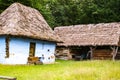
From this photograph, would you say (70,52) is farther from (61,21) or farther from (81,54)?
(61,21)

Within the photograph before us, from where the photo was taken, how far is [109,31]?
3641cm

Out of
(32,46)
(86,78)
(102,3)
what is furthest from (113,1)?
(86,78)

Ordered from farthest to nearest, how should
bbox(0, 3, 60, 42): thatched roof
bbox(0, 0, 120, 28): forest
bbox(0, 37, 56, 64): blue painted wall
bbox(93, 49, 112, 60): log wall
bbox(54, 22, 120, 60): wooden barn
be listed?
bbox(0, 0, 120, 28): forest
bbox(93, 49, 112, 60): log wall
bbox(54, 22, 120, 60): wooden barn
bbox(0, 37, 56, 64): blue painted wall
bbox(0, 3, 60, 42): thatched roof

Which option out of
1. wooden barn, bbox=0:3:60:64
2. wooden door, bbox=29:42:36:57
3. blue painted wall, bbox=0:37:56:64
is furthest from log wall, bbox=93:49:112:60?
wooden door, bbox=29:42:36:57

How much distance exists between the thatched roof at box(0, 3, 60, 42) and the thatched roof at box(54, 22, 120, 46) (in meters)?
6.79

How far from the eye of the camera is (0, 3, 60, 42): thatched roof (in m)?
24.8

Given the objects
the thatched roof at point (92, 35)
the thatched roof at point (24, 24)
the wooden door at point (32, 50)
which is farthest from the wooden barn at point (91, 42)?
the wooden door at point (32, 50)

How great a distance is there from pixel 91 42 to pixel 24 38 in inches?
463

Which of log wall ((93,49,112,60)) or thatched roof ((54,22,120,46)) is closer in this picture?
thatched roof ((54,22,120,46))

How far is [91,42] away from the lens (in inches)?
1390

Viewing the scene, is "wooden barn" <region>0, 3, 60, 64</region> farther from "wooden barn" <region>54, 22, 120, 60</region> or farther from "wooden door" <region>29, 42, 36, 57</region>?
"wooden barn" <region>54, 22, 120, 60</region>

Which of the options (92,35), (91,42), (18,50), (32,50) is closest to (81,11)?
(92,35)

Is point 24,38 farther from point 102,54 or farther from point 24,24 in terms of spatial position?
point 102,54

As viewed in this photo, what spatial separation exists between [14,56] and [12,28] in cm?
249
